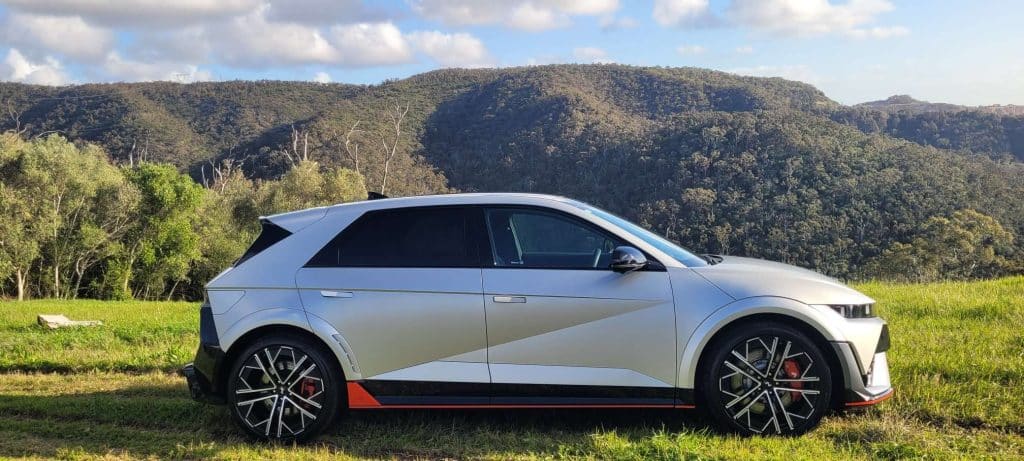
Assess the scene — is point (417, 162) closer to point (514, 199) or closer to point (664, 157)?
point (664, 157)

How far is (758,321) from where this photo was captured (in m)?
4.88

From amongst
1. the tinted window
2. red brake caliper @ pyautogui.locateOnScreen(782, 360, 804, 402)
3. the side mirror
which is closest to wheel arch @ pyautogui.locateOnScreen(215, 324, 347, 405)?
the tinted window

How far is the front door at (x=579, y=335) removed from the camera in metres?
4.86

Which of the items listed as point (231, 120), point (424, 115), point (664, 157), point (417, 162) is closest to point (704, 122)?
point (664, 157)

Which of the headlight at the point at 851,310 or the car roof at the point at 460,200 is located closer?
the headlight at the point at 851,310

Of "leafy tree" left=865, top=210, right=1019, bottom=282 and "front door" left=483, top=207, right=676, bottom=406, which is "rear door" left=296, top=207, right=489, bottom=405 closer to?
"front door" left=483, top=207, right=676, bottom=406

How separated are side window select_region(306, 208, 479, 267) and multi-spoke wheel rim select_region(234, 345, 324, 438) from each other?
68 cm

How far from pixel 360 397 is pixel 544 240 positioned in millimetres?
1671

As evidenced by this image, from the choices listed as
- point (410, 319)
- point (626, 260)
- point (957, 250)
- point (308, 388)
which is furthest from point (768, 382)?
point (957, 250)

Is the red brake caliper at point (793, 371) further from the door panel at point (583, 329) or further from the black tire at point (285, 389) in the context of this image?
the black tire at point (285, 389)

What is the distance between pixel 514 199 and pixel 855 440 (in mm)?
2733

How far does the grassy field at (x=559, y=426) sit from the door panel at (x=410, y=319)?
520 millimetres

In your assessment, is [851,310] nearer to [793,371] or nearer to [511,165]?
[793,371]

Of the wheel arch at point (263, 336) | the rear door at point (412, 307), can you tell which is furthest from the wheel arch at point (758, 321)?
the wheel arch at point (263, 336)
